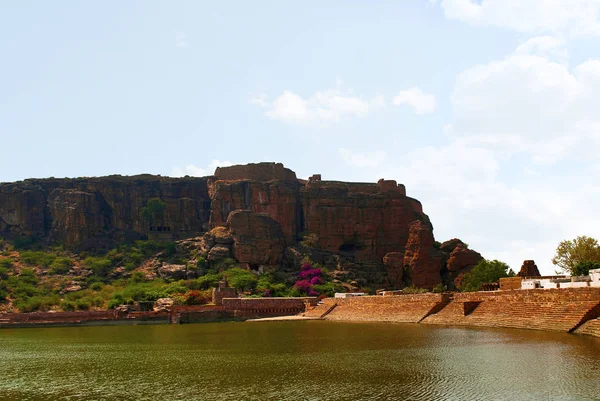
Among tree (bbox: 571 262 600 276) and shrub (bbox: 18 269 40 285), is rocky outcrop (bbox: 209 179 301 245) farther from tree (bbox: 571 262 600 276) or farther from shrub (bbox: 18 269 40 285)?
tree (bbox: 571 262 600 276)

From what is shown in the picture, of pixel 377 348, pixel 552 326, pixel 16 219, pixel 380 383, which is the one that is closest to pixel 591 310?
pixel 552 326

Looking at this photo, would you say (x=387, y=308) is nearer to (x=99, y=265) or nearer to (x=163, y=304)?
(x=163, y=304)

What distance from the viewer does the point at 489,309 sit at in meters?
41.7

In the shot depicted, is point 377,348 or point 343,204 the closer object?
point 377,348

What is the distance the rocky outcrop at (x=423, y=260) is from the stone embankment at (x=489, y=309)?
16827mm

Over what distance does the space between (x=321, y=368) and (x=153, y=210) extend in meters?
68.7

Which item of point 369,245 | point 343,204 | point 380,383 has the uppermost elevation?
point 343,204

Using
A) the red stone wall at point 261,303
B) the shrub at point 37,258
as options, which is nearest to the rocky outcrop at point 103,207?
the shrub at point 37,258

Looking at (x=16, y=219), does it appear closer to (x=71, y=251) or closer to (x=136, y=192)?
(x=71, y=251)

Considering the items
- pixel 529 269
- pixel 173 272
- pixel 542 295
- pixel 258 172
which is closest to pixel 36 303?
pixel 173 272

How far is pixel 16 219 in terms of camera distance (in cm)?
9162

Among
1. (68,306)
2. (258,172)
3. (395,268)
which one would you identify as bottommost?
(68,306)

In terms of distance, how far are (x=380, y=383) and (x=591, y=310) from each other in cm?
1566

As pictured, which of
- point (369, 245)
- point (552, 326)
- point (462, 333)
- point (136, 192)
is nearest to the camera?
point (552, 326)
